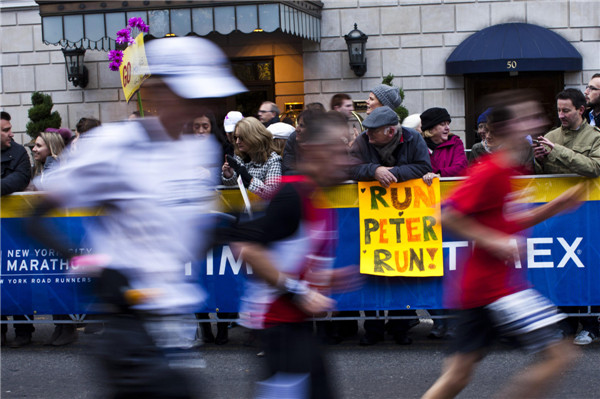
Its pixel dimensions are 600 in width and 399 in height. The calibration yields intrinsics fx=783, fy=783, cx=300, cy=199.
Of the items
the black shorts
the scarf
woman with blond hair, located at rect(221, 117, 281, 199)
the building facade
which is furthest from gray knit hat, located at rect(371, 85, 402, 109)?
the building facade

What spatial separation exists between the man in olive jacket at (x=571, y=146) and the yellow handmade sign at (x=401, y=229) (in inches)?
37.4

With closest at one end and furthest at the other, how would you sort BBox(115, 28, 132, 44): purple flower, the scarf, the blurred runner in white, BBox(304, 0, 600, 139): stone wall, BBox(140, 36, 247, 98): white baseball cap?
A: the blurred runner in white < BBox(140, 36, 247, 98): white baseball cap < the scarf < BBox(115, 28, 132, 44): purple flower < BBox(304, 0, 600, 139): stone wall

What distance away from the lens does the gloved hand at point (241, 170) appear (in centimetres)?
684

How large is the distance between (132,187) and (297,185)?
0.85 meters

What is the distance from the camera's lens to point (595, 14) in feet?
48.0

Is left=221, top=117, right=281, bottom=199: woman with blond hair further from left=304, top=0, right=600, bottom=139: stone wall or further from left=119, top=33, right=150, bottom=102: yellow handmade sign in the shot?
left=304, top=0, right=600, bottom=139: stone wall

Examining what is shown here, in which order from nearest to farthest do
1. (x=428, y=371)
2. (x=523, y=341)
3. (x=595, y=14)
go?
(x=523, y=341), (x=428, y=371), (x=595, y=14)

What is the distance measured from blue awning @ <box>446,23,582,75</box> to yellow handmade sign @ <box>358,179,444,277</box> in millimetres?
8499

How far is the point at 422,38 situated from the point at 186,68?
42.6ft

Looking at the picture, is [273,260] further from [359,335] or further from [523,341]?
[359,335]

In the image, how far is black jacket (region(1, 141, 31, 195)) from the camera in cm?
703

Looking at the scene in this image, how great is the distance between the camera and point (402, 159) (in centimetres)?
668

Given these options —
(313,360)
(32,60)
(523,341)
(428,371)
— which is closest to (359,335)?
(428,371)

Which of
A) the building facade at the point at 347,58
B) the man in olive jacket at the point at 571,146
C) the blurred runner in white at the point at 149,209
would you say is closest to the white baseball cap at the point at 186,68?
the blurred runner in white at the point at 149,209
